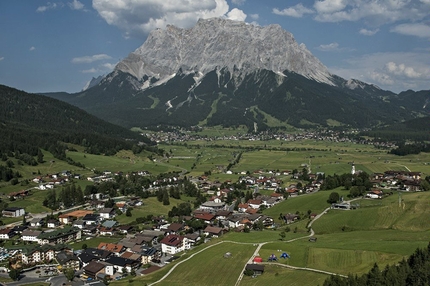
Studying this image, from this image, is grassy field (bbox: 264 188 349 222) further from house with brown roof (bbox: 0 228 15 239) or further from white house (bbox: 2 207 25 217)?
white house (bbox: 2 207 25 217)

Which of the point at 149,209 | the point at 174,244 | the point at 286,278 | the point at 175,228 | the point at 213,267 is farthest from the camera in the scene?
the point at 149,209

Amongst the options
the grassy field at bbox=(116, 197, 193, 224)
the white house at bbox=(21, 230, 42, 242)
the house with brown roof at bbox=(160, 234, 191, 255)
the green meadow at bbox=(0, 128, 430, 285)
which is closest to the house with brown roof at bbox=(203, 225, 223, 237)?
the green meadow at bbox=(0, 128, 430, 285)

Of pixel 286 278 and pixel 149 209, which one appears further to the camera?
pixel 149 209

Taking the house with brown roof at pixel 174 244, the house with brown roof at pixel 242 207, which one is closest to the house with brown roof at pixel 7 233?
the house with brown roof at pixel 174 244

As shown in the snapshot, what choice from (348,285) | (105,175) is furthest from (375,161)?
(348,285)

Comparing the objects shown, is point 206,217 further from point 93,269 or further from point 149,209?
point 93,269

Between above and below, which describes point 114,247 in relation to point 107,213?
below

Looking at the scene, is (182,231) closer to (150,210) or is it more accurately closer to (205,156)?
(150,210)

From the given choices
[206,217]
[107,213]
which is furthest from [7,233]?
[206,217]
